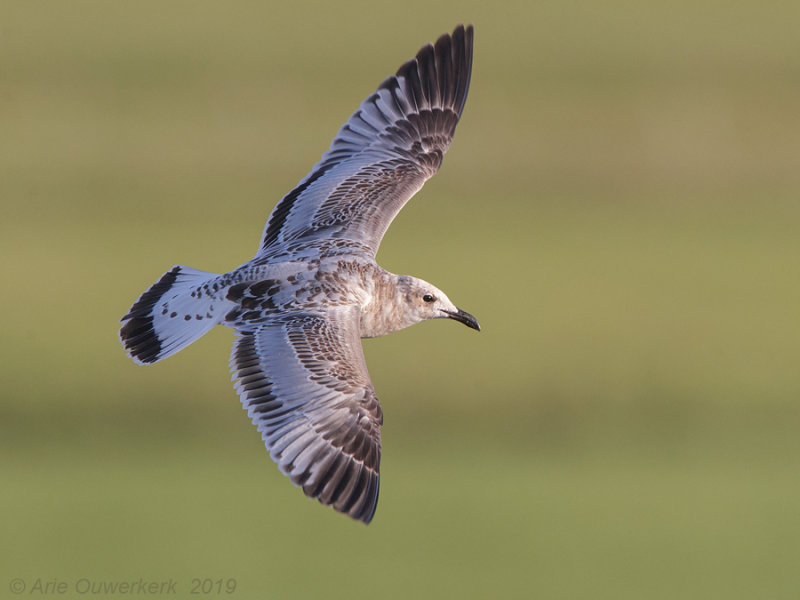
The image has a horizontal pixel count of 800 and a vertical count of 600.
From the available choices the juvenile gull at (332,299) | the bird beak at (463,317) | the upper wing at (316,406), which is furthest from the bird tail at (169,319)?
the bird beak at (463,317)

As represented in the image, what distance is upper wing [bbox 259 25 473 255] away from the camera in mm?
9172

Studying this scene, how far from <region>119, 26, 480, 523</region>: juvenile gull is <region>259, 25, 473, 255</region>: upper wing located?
0.01m

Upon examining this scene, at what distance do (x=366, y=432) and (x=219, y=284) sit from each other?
1.50m

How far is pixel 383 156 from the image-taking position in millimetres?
9836

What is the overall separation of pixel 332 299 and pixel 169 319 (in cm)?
108

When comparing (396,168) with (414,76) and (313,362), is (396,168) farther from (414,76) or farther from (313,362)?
(313,362)

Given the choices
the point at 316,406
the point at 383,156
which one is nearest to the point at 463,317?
the point at 383,156

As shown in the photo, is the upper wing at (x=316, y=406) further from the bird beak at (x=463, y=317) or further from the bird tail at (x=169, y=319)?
the bird beak at (x=463, y=317)

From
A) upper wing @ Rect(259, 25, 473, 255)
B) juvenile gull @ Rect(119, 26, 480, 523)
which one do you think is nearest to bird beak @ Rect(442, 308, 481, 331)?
juvenile gull @ Rect(119, 26, 480, 523)

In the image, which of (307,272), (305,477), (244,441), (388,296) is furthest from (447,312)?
(244,441)

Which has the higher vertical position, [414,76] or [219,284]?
[414,76]

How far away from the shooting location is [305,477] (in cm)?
720

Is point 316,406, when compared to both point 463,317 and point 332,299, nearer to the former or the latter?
point 332,299

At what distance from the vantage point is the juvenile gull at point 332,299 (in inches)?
292
